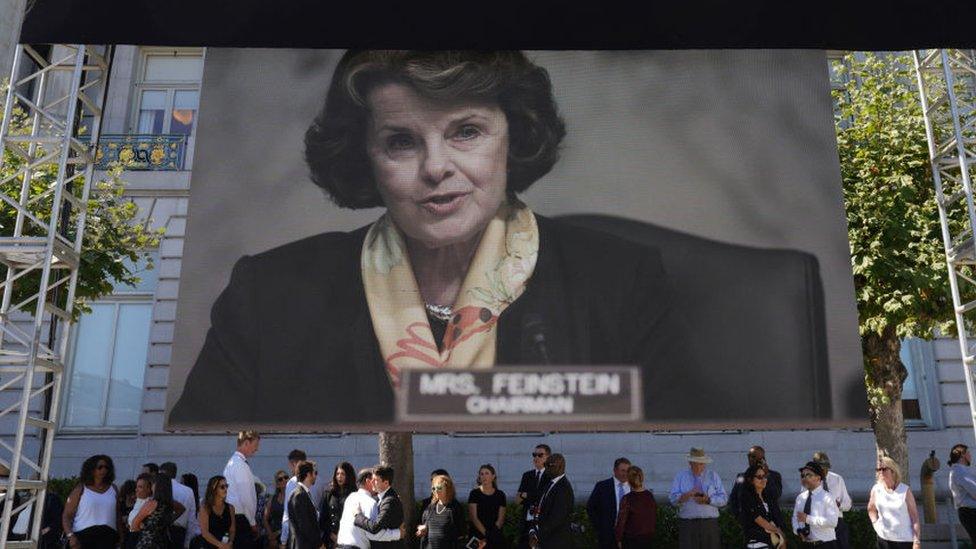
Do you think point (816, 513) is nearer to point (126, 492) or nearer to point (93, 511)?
point (93, 511)

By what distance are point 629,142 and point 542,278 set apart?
156 centimetres

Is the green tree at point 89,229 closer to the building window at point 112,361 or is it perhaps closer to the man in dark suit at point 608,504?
A: the building window at point 112,361

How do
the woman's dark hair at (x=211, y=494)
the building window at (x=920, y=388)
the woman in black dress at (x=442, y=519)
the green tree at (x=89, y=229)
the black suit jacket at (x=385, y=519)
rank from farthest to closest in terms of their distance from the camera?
1. the building window at (x=920, y=388)
2. the green tree at (x=89, y=229)
3. the woman in black dress at (x=442, y=519)
4. the woman's dark hair at (x=211, y=494)
5. the black suit jacket at (x=385, y=519)

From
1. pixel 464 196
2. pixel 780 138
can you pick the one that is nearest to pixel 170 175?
pixel 464 196

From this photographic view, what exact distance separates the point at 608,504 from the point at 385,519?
2671 millimetres

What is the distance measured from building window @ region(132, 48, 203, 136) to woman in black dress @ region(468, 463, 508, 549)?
10.7m

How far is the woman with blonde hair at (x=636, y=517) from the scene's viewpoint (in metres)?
9.51

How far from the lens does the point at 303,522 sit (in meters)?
8.93

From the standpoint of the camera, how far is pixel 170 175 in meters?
17.0

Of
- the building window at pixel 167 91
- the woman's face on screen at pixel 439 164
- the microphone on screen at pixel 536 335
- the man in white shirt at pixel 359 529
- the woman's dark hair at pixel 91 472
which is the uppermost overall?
the building window at pixel 167 91

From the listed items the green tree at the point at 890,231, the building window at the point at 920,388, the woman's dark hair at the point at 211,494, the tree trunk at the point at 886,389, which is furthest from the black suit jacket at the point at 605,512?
the building window at the point at 920,388

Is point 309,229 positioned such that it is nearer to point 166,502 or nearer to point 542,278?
point 542,278

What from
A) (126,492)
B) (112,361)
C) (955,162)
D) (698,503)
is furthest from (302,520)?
(112,361)

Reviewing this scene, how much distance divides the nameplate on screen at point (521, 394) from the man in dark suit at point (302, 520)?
1677mm
